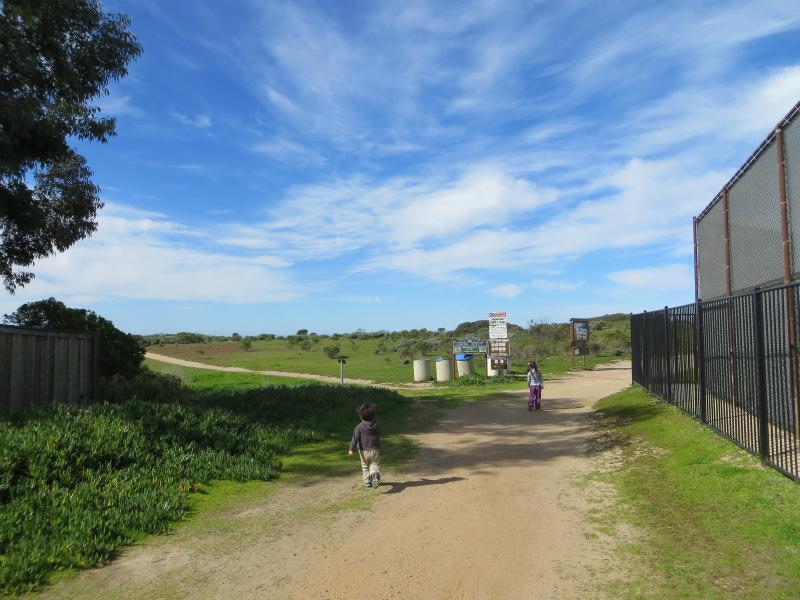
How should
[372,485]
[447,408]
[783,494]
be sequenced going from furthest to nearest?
[447,408] < [372,485] < [783,494]

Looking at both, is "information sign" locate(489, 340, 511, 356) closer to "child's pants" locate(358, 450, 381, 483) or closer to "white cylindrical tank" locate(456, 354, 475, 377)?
"white cylindrical tank" locate(456, 354, 475, 377)

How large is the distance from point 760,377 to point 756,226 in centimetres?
396

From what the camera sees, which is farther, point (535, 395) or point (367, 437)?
point (535, 395)

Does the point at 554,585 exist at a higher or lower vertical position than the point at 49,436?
lower

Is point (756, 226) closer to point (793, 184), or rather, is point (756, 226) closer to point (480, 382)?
point (793, 184)

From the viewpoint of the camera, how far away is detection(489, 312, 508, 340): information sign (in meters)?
22.9

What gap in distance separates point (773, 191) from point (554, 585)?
24.1ft

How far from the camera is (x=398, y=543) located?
17.4 feet

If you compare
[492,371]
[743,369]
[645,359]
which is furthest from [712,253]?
[492,371]

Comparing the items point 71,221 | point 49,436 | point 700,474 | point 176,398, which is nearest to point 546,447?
point 700,474

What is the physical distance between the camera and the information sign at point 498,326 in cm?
2286

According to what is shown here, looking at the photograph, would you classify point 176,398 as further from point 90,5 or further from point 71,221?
point 90,5

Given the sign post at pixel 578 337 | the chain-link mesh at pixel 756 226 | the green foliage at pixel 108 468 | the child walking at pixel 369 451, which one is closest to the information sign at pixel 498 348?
the sign post at pixel 578 337

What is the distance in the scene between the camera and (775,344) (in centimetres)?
645
